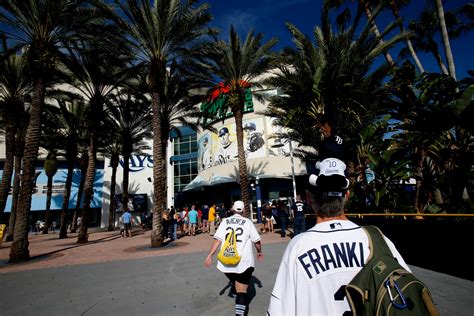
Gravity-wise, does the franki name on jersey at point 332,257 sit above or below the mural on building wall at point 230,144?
below

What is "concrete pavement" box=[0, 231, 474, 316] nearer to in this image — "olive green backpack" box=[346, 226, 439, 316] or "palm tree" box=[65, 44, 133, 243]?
"olive green backpack" box=[346, 226, 439, 316]

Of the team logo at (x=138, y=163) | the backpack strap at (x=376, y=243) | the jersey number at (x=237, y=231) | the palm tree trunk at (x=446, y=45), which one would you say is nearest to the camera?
the backpack strap at (x=376, y=243)

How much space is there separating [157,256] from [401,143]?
10313 mm

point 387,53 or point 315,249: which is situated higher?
point 387,53

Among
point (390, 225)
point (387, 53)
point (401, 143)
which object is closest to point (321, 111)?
point (401, 143)

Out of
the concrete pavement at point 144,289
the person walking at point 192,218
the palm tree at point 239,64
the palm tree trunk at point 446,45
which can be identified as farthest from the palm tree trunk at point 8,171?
the palm tree trunk at point 446,45

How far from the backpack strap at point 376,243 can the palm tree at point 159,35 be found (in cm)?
1209

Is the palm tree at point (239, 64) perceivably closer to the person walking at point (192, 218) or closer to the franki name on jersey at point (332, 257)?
the person walking at point (192, 218)

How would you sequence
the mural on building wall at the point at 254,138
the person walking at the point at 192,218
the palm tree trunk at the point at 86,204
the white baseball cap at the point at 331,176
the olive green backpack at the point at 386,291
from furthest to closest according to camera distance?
the mural on building wall at the point at 254,138 → the person walking at the point at 192,218 → the palm tree trunk at the point at 86,204 → the white baseball cap at the point at 331,176 → the olive green backpack at the point at 386,291

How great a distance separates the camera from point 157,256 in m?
9.76

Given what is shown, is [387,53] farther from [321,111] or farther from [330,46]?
[321,111]

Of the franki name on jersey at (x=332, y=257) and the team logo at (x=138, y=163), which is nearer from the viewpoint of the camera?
the franki name on jersey at (x=332, y=257)

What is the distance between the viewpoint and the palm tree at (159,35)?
12.4 m

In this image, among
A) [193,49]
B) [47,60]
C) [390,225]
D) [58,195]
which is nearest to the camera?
[390,225]
